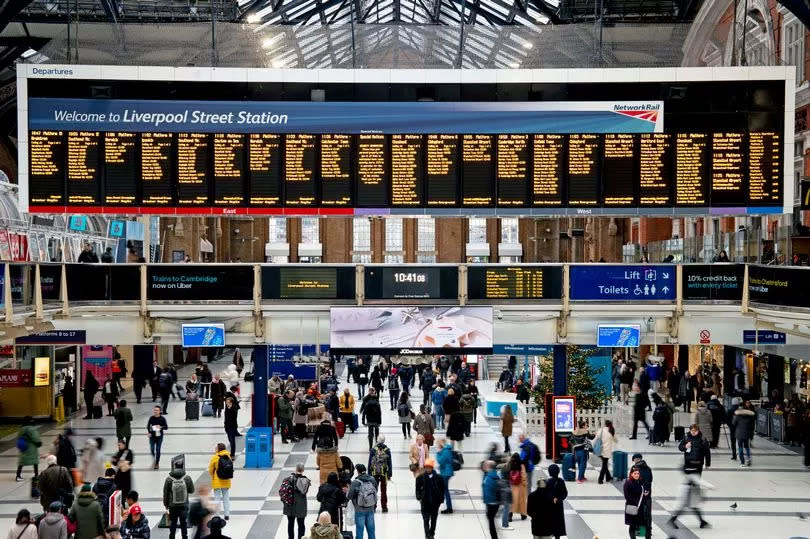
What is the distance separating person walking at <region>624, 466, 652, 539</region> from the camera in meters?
14.1

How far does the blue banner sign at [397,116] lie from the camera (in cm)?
1984

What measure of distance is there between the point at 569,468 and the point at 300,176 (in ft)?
26.3

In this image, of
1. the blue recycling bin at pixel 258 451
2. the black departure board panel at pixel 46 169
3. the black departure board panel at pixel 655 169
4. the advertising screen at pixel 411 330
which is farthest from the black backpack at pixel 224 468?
the black departure board panel at pixel 655 169

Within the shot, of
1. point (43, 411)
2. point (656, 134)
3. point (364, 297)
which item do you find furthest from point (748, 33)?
point (43, 411)

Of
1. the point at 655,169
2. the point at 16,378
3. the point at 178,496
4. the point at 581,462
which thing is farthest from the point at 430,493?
the point at 16,378

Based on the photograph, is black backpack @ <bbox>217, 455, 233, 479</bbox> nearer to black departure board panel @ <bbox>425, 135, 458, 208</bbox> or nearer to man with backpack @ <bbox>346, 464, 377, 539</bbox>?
man with backpack @ <bbox>346, 464, 377, 539</bbox>

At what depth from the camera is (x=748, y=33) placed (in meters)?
31.7

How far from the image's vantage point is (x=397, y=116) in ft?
65.7

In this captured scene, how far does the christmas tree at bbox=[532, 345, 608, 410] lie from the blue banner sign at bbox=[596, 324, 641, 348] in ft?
13.5

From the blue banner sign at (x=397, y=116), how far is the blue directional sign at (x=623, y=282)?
2876mm

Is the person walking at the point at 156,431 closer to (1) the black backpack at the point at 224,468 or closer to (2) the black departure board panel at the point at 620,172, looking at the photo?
(1) the black backpack at the point at 224,468

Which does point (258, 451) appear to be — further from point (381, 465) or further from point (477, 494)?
point (381, 465)

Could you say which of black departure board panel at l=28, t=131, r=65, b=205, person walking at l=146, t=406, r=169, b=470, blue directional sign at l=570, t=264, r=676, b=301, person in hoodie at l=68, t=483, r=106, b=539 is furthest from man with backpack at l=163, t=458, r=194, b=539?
blue directional sign at l=570, t=264, r=676, b=301

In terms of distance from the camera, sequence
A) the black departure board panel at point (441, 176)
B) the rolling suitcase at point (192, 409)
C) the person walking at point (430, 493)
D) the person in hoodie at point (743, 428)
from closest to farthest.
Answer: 1. the person walking at point (430, 493)
2. the black departure board panel at point (441, 176)
3. the person in hoodie at point (743, 428)
4. the rolling suitcase at point (192, 409)
